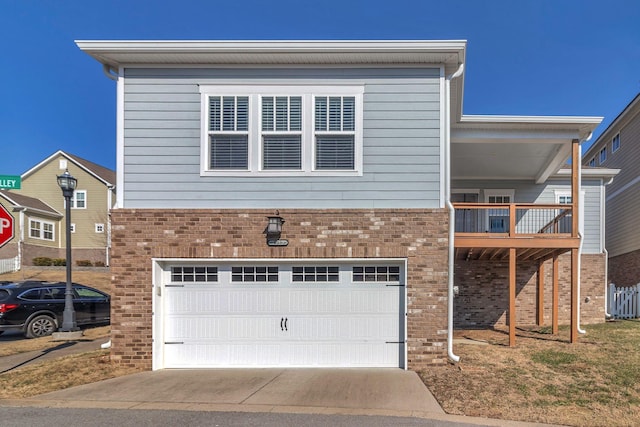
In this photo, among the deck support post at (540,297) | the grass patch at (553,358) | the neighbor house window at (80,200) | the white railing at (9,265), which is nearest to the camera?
the grass patch at (553,358)

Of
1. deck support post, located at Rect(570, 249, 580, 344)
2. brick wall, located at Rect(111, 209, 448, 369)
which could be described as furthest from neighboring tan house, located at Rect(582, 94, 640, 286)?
brick wall, located at Rect(111, 209, 448, 369)

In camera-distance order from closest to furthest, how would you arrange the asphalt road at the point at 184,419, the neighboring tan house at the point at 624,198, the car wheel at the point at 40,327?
the asphalt road at the point at 184,419 < the car wheel at the point at 40,327 < the neighboring tan house at the point at 624,198

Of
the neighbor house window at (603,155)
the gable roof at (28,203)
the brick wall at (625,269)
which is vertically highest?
the neighbor house window at (603,155)

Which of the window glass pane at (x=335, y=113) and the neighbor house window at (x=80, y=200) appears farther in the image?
the neighbor house window at (x=80, y=200)

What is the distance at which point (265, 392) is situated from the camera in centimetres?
588

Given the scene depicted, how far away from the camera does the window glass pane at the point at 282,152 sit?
24.5 feet

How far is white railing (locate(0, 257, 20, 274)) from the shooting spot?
2383 cm

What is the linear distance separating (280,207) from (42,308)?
325 inches

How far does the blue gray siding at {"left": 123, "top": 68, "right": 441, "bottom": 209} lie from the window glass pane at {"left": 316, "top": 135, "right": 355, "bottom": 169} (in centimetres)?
26

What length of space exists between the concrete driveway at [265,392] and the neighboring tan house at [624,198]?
541 inches

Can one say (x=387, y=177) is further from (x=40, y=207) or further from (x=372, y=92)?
(x=40, y=207)

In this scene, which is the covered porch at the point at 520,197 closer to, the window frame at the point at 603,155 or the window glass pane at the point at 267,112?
the window glass pane at the point at 267,112

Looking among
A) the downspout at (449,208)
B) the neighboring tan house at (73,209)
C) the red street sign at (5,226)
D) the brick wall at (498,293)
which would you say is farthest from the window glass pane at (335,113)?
the neighboring tan house at (73,209)

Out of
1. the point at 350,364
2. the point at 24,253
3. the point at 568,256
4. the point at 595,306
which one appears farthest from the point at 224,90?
the point at 24,253
